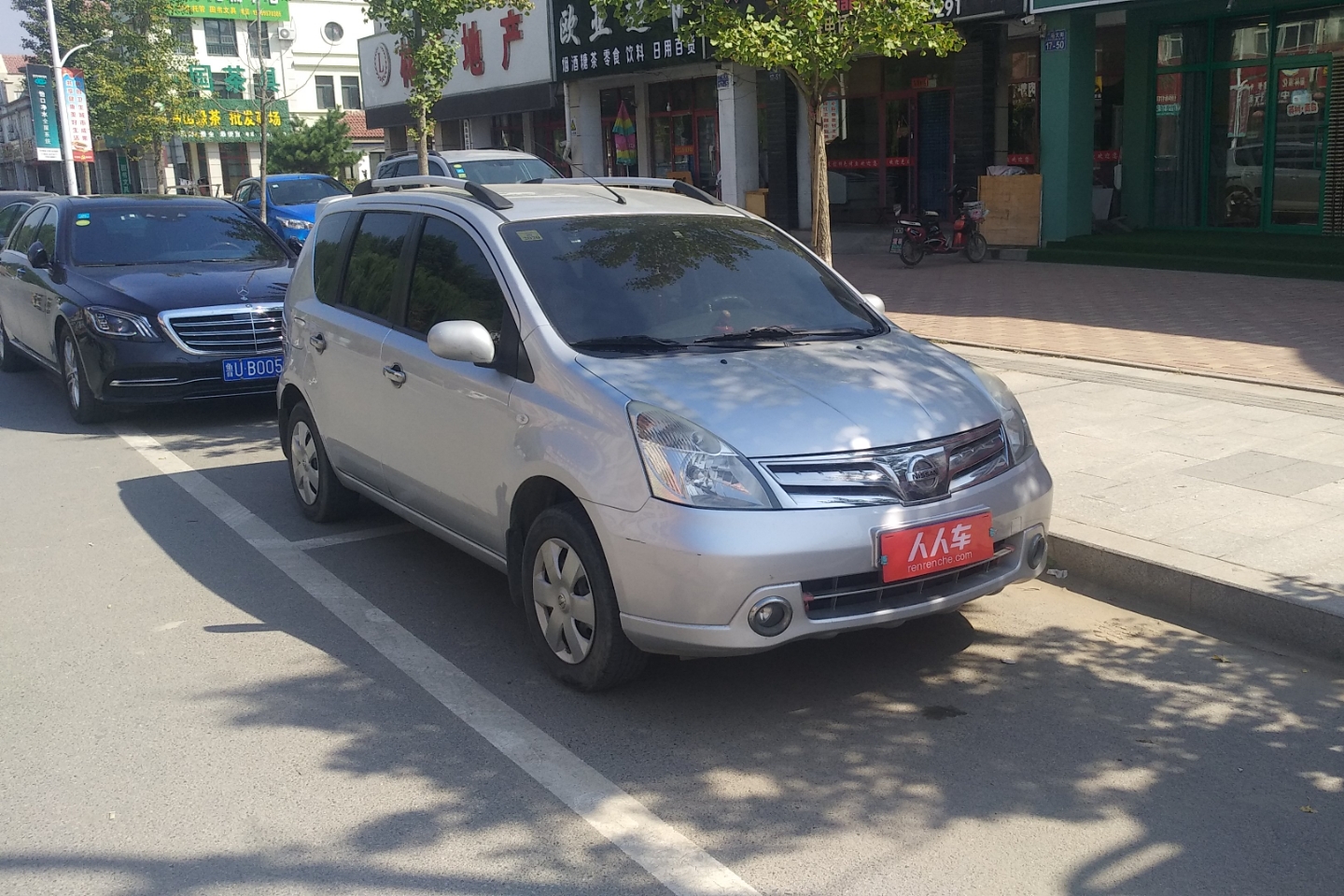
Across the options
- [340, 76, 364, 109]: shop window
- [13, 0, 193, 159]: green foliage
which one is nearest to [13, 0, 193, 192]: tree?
[13, 0, 193, 159]: green foliage

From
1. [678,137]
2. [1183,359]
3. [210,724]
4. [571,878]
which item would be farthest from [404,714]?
[678,137]

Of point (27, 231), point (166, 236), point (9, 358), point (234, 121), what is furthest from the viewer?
point (234, 121)

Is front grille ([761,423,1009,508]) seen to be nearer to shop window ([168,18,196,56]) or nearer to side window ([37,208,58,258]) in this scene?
side window ([37,208,58,258])

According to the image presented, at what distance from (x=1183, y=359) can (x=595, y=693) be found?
7039 millimetres

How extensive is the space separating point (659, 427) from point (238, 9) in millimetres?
60836

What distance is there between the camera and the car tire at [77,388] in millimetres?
9648

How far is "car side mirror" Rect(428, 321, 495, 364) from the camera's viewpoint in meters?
4.85

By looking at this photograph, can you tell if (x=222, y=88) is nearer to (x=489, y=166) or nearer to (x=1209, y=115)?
(x=489, y=166)

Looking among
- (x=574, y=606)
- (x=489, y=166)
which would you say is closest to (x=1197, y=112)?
(x=489, y=166)

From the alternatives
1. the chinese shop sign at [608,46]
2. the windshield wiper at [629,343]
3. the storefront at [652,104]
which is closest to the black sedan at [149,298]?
the windshield wiper at [629,343]

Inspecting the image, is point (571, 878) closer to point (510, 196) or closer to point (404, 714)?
point (404, 714)

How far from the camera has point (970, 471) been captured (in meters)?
4.58

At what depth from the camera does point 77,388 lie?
9875 millimetres

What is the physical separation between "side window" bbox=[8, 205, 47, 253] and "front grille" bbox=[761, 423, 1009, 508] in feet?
30.2
